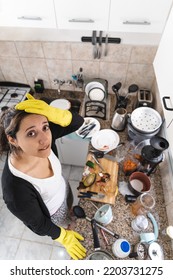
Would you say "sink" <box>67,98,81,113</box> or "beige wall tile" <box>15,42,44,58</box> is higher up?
"beige wall tile" <box>15,42,44,58</box>

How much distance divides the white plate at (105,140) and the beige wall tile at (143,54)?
666mm

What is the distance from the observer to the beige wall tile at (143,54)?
1.51 metres

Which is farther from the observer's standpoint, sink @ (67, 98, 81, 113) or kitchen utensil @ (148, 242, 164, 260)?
sink @ (67, 98, 81, 113)

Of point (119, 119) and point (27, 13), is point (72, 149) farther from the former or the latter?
point (27, 13)

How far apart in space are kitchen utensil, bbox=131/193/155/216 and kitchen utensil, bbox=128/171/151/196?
0.23ft

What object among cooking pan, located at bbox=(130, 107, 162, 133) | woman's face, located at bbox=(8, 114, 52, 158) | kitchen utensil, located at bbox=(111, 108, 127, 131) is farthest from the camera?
kitchen utensil, located at bbox=(111, 108, 127, 131)

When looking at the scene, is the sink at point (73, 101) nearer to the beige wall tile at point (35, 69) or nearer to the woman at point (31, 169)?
the beige wall tile at point (35, 69)

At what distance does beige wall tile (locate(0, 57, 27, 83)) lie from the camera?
→ 1792mm

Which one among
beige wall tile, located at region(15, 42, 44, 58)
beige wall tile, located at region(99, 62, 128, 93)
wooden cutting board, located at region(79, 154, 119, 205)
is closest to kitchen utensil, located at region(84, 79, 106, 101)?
beige wall tile, located at region(99, 62, 128, 93)

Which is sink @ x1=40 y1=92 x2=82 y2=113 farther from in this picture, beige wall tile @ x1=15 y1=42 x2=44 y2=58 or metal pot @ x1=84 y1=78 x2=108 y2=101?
beige wall tile @ x1=15 y1=42 x2=44 y2=58

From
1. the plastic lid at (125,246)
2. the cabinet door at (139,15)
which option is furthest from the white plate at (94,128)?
the plastic lid at (125,246)

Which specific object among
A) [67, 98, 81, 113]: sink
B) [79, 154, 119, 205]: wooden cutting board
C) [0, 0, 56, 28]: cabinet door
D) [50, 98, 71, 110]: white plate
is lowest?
[67, 98, 81, 113]: sink

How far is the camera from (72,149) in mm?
1888

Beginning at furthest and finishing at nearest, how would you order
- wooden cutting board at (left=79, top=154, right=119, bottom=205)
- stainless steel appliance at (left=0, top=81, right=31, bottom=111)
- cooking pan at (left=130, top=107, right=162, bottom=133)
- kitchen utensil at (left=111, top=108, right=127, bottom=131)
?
stainless steel appliance at (left=0, top=81, right=31, bottom=111)
kitchen utensil at (left=111, top=108, right=127, bottom=131)
cooking pan at (left=130, top=107, right=162, bottom=133)
wooden cutting board at (left=79, top=154, right=119, bottom=205)
